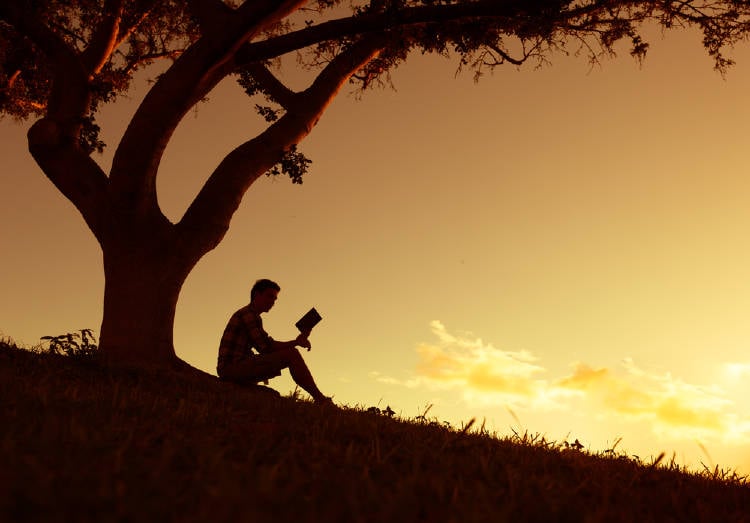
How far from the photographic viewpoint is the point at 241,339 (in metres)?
10.0

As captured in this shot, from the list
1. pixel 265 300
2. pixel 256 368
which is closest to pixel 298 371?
pixel 256 368

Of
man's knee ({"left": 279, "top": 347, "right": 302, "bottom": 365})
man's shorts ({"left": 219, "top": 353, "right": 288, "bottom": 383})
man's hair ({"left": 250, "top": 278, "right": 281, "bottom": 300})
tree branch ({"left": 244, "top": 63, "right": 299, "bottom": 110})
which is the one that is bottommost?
man's shorts ({"left": 219, "top": 353, "right": 288, "bottom": 383})

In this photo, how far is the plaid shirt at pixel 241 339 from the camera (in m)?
9.91

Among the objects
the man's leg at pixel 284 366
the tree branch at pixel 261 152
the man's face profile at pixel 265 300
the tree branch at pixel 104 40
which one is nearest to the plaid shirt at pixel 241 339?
the man's face profile at pixel 265 300

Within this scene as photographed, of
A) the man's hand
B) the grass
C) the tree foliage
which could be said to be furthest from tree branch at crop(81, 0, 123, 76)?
the grass

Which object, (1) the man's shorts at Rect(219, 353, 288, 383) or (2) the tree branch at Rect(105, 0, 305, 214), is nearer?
(1) the man's shorts at Rect(219, 353, 288, 383)

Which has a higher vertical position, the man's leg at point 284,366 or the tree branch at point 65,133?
the tree branch at point 65,133

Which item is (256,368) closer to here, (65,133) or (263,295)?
(263,295)

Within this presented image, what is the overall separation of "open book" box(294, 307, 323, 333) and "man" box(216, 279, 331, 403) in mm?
78

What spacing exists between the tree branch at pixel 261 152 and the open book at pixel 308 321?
2481 mm

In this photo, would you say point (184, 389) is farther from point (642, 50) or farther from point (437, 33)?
point (642, 50)

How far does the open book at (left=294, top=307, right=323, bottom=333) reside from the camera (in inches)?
382

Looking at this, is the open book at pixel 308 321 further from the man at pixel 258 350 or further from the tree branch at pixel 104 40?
the tree branch at pixel 104 40

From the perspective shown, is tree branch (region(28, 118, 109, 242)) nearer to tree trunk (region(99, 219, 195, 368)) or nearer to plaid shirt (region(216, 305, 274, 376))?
tree trunk (region(99, 219, 195, 368))
